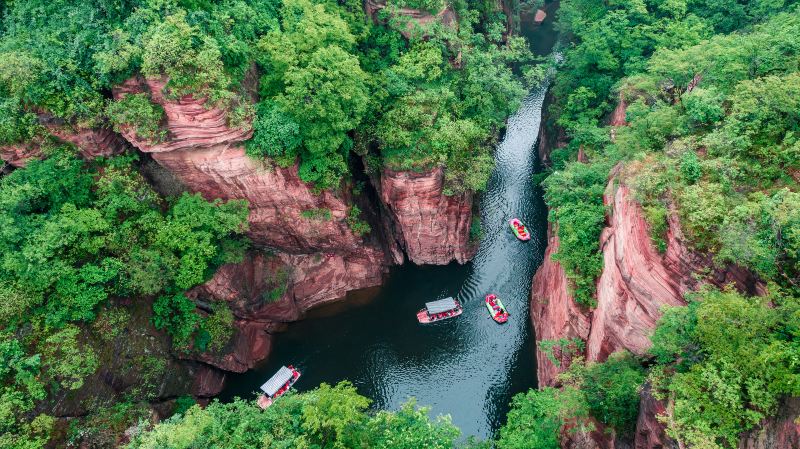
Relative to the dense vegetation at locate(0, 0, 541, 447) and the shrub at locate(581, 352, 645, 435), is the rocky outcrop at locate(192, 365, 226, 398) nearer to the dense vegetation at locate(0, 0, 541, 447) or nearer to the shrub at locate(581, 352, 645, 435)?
the dense vegetation at locate(0, 0, 541, 447)

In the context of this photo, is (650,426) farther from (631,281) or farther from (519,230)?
(519,230)

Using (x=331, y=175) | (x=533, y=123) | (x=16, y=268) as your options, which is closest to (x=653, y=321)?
(x=331, y=175)

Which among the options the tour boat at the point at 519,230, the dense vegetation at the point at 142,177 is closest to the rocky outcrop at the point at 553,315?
the tour boat at the point at 519,230

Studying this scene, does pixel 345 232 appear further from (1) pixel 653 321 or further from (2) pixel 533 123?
(2) pixel 533 123

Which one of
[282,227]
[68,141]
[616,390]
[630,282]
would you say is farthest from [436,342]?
[68,141]

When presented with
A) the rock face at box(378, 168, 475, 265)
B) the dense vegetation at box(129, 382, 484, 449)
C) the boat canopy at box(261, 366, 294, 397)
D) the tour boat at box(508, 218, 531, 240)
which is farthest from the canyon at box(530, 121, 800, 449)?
the boat canopy at box(261, 366, 294, 397)
